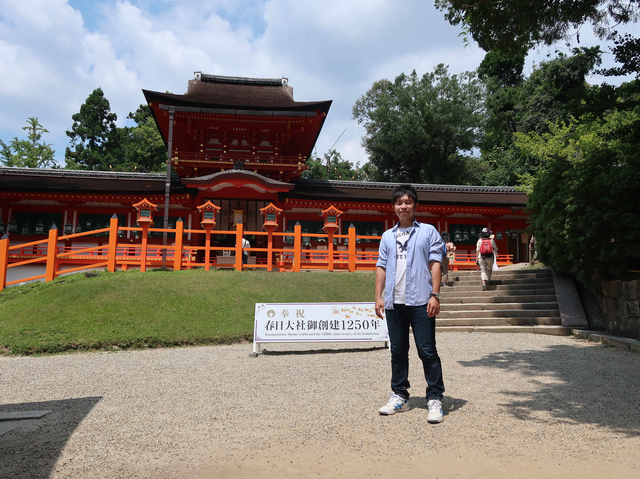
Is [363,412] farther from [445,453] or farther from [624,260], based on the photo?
[624,260]

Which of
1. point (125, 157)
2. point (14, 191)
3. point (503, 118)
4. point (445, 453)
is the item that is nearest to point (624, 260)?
point (445, 453)

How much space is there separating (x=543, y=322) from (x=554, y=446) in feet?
22.6

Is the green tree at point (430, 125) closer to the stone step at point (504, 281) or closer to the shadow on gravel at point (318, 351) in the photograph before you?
the stone step at point (504, 281)

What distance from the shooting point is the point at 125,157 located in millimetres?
38750

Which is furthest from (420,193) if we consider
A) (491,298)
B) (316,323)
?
(316,323)

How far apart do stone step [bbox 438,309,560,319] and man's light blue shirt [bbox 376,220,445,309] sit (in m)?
6.22

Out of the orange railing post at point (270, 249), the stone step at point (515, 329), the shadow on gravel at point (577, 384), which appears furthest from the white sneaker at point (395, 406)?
Result: the orange railing post at point (270, 249)

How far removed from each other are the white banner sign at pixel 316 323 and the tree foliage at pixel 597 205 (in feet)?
14.7

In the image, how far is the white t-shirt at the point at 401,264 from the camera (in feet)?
11.8

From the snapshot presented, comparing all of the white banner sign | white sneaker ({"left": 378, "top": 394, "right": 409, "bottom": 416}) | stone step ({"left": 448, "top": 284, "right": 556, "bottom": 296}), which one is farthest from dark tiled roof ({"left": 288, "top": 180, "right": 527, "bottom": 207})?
white sneaker ({"left": 378, "top": 394, "right": 409, "bottom": 416})

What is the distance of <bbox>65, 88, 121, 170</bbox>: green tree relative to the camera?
37969mm

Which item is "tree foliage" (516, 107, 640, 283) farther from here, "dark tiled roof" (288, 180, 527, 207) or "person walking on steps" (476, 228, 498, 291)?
"dark tiled roof" (288, 180, 527, 207)

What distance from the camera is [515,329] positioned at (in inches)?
341

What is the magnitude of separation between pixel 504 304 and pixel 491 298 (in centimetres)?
38
